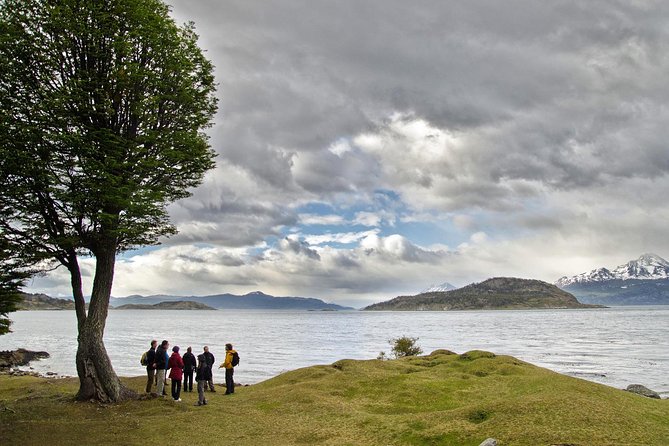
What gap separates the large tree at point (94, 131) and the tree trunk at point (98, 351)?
0.06 meters

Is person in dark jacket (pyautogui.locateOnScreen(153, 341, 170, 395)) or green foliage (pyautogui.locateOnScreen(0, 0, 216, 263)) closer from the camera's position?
green foliage (pyautogui.locateOnScreen(0, 0, 216, 263))

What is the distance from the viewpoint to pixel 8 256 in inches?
1037

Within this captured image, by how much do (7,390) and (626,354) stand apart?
84.8 m

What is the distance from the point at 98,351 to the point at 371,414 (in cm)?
1586

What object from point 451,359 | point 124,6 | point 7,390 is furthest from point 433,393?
point 7,390

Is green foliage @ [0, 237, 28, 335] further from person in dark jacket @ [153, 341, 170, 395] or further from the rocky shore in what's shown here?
the rocky shore

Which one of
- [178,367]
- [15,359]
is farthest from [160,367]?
[15,359]

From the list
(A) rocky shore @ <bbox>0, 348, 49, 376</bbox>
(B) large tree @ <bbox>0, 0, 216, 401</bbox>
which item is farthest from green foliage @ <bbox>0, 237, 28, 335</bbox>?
(A) rocky shore @ <bbox>0, 348, 49, 376</bbox>

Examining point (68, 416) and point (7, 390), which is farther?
point (7, 390)

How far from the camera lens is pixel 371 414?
2212 centimetres

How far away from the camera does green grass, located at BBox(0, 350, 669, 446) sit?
16.6m

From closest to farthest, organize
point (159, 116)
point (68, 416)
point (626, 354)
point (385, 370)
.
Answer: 1. point (68, 416)
2. point (159, 116)
3. point (385, 370)
4. point (626, 354)

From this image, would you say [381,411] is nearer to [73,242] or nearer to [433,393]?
[433,393]

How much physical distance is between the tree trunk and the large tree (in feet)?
0.19
